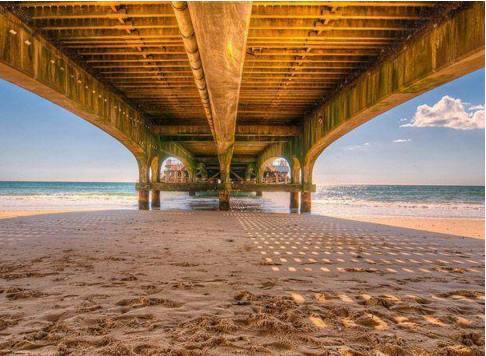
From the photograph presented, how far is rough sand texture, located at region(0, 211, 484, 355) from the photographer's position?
107 inches

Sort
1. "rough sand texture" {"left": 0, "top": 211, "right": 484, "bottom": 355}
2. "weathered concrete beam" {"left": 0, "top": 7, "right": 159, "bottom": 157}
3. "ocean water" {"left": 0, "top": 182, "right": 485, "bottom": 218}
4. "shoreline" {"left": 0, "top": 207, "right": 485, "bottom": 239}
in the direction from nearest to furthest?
"rough sand texture" {"left": 0, "top": 211, "right": 484, "bottom": 355}
"weathered concrete beam" {"left": 0, "top": 7, "right": 159, "bottom": 157}
"shoreline" {"left": 0, "top": 207, "right": 485, "bottom": 239}
"ocean water" {"left": 0, "top": 182, "right": 485, "bottom": 218}

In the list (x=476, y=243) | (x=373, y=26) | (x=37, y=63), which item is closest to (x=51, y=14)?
(x=37, y=63)

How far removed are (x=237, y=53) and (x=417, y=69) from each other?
4802 mm

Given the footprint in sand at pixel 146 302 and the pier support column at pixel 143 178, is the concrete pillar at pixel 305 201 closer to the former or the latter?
the pier support column at pixel 143 178

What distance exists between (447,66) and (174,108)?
1228 cm

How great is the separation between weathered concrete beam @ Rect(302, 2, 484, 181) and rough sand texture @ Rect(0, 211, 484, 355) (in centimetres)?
397

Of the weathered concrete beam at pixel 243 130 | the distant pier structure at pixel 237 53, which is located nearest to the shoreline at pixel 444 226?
the distant pier structure at pixel 237 53

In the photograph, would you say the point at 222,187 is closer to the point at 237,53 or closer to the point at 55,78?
the point at 55,78

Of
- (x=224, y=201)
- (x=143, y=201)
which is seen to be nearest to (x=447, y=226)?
(x=224, y=201)

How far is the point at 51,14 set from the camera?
716cm

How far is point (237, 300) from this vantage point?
12.5 ft

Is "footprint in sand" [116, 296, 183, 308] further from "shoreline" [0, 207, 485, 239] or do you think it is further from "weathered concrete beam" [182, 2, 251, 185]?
"shoreline" [0, 207, 485, 239]

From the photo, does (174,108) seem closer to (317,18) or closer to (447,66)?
(317,18)

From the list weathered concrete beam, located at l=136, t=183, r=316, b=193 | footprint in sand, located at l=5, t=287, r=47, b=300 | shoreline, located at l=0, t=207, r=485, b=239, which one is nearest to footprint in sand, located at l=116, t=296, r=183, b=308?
footprint in sand, located at l=5, t=287, r=47, b=300
